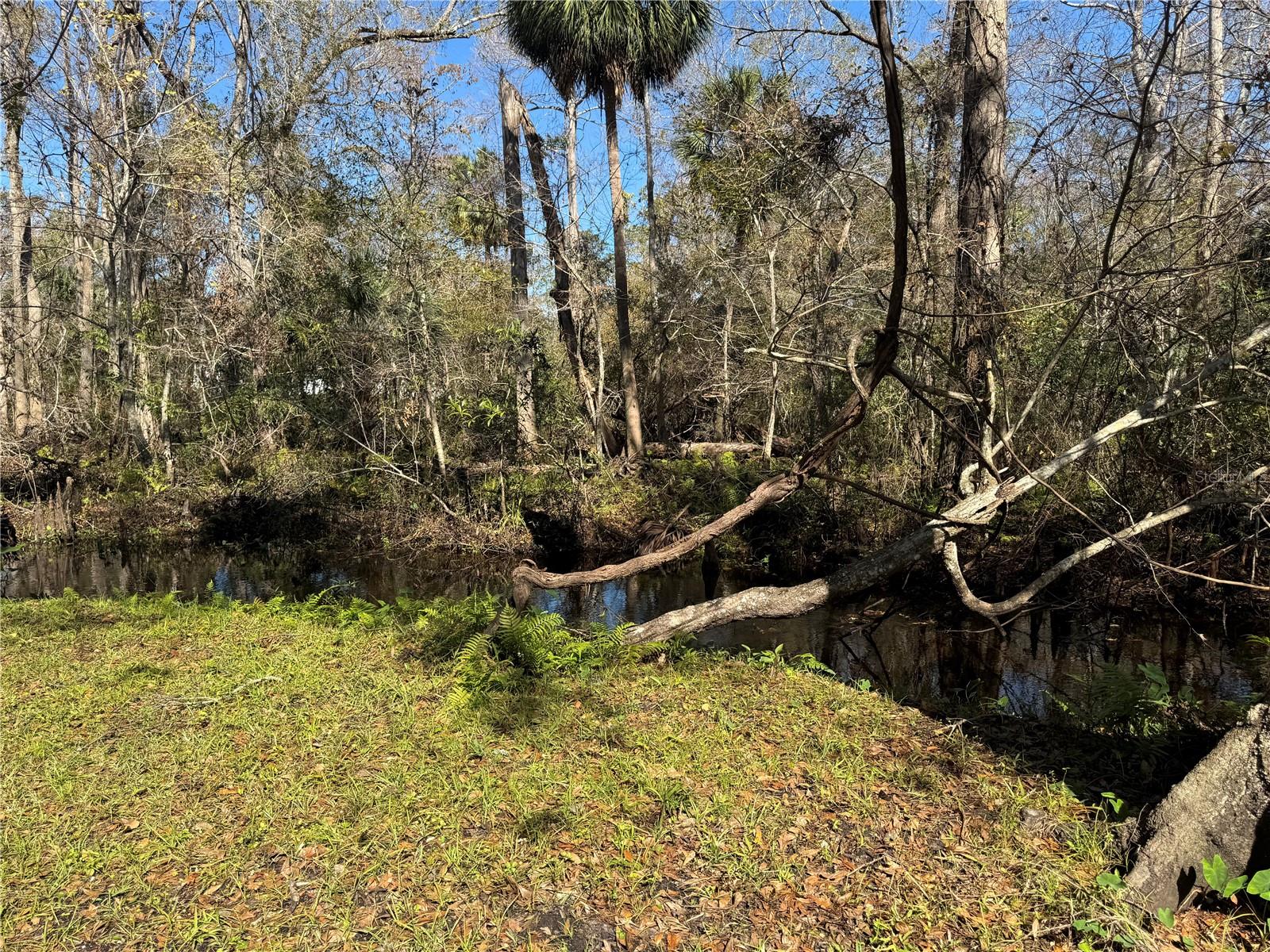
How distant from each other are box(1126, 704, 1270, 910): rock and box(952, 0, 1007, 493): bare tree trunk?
374cm

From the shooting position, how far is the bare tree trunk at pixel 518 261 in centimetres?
1343

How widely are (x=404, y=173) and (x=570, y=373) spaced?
6.07m

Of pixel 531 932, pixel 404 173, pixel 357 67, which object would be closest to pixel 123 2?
pixel 404 173

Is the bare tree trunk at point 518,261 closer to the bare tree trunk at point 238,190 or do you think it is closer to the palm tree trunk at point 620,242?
the palm tree trunk at point 620,242

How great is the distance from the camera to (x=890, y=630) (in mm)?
7785

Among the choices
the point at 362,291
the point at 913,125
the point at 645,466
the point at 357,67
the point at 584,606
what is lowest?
the point at 584,606

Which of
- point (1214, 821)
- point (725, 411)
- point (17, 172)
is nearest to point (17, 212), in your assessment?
point (17, 172)

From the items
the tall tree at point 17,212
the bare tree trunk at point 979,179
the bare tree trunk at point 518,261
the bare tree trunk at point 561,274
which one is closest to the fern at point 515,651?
the bare tree trunk at point 979,179

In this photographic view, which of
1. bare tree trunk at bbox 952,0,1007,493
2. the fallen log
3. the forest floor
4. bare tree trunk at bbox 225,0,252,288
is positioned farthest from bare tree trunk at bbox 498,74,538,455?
the forest floor

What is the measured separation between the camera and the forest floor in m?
2.79

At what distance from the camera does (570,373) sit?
16.8 metres

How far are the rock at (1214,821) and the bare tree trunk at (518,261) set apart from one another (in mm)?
11380

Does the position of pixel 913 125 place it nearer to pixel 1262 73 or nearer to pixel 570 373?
pixel 1262 73

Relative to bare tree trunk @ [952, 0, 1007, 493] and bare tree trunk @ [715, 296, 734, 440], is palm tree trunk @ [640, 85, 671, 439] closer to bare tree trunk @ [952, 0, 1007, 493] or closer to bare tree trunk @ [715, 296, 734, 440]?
bare tree trunk @ [715, 296, 734, 440]
